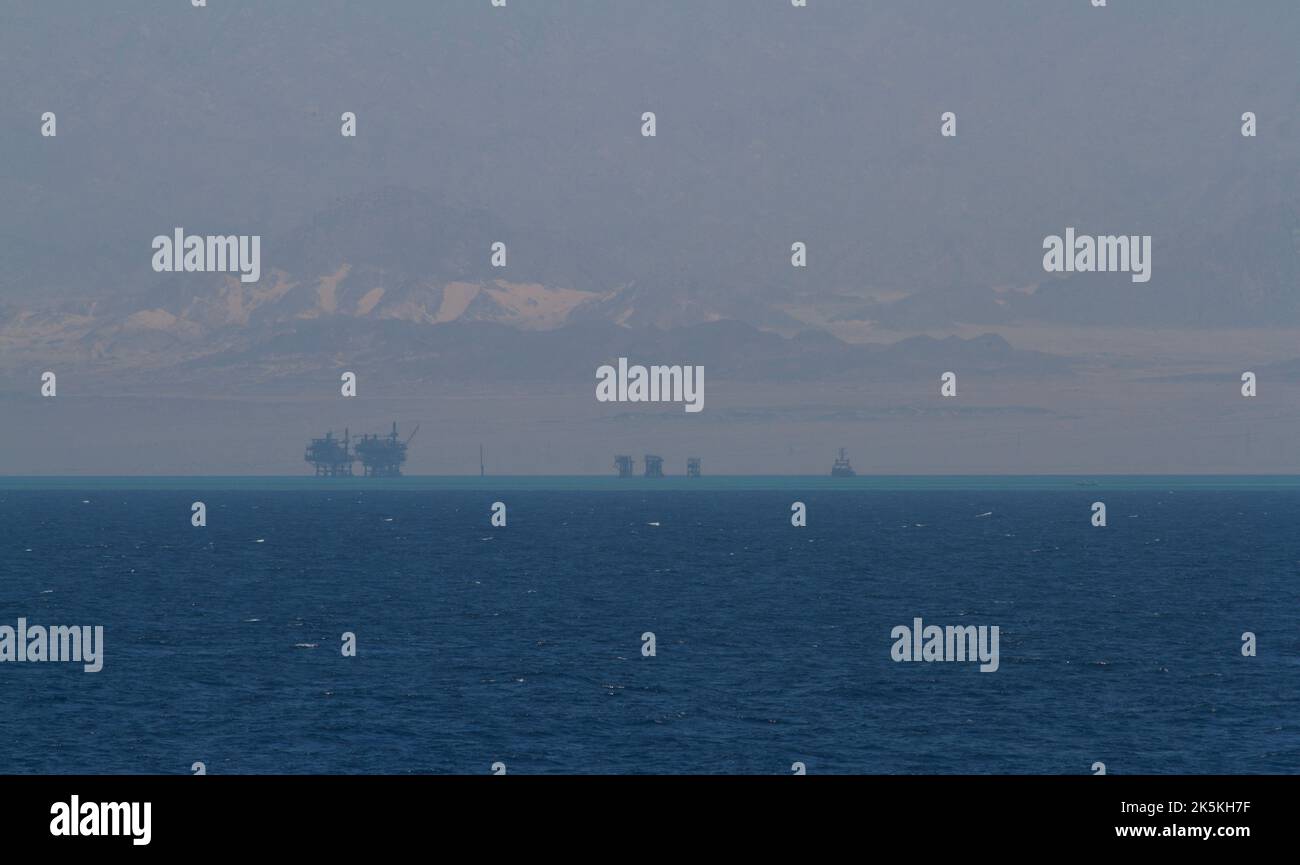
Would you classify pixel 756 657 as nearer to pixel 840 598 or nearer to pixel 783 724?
pixel 783 724

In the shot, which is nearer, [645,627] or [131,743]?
[131,743]
